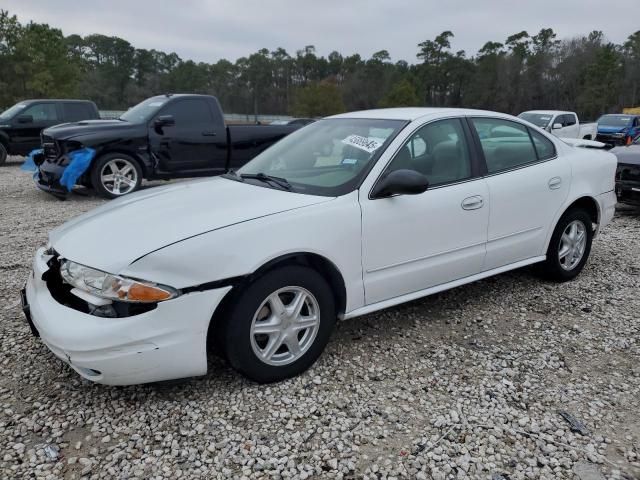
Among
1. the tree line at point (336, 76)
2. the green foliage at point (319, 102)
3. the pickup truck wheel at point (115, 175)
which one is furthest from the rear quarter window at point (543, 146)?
the green foliage at point (319, 102)

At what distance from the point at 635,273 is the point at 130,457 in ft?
15.3

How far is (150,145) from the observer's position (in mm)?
8453

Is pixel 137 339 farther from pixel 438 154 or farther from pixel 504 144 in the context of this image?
pixel 504 144

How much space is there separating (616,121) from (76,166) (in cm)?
2082

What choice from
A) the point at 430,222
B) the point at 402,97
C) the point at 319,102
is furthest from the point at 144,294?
the point at 319,102


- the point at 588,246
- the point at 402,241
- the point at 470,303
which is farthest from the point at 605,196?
the point at 402,241

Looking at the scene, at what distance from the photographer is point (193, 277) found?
2418mm

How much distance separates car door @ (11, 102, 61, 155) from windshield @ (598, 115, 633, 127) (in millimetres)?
20342

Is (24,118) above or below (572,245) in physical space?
above

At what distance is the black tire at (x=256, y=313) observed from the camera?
101 inches

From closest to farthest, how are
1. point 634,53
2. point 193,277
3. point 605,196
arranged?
1. point 193,277
2. point 605,196
3. point 634,53

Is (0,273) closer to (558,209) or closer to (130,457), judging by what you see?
(130,457)

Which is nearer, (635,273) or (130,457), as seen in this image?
(130,457)

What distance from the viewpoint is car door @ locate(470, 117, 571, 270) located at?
367cm
